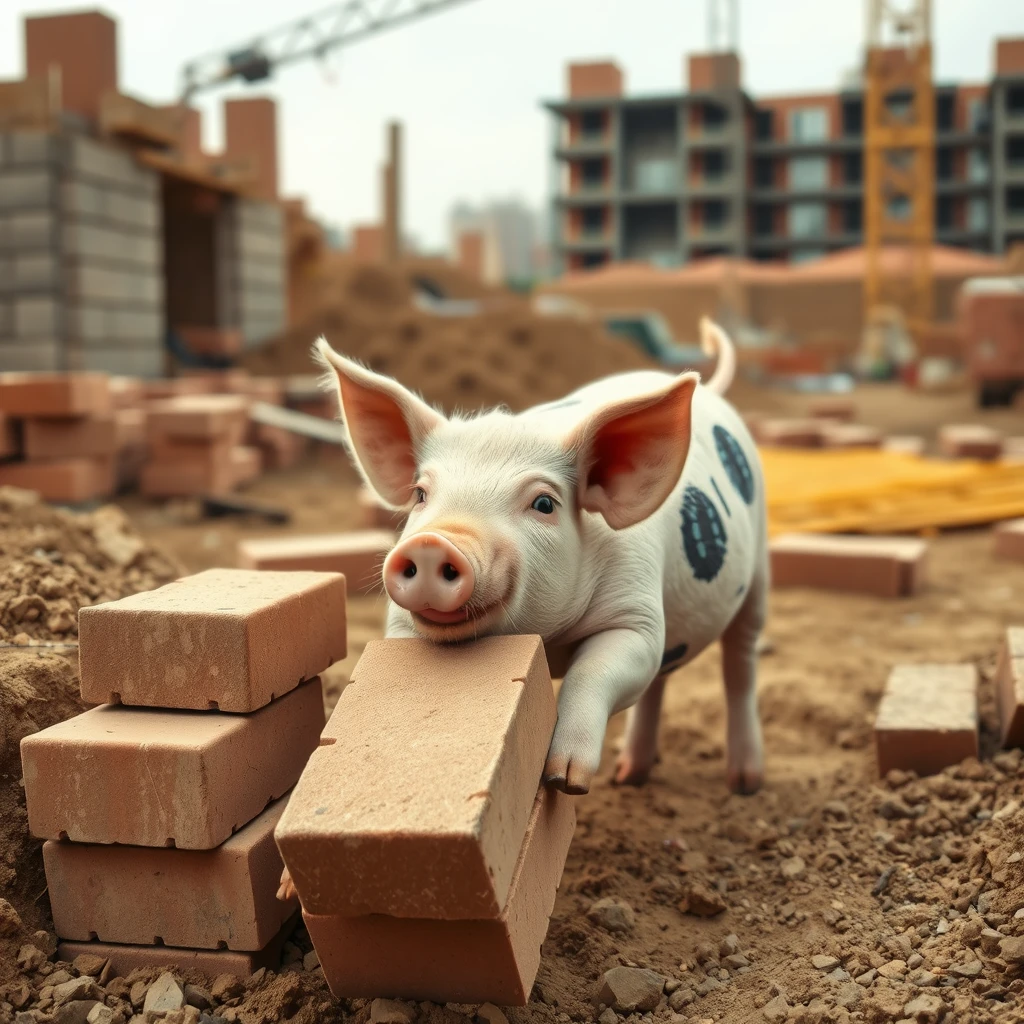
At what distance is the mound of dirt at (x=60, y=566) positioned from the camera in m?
3.21

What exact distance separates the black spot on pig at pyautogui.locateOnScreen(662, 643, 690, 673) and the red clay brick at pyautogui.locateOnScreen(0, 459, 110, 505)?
5908mm

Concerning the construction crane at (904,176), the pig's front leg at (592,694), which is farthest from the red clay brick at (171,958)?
the construction crane at (904,176)

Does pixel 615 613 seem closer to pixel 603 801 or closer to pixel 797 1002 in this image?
pixel 797 1002

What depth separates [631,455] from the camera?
107 inches

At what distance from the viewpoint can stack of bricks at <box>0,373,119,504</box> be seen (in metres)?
7.85

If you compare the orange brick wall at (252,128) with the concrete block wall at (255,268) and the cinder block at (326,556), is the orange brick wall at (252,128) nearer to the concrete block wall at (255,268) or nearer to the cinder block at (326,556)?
the concrete block wall at (255,268)

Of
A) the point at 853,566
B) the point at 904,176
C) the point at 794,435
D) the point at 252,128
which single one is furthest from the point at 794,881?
the point at 904,176

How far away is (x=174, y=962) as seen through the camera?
253 cm

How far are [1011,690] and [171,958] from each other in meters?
2.43

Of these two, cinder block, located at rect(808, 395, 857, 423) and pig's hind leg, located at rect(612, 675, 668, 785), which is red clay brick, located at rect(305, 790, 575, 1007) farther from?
cinder block, located at rect(808, 395, 857, 423)

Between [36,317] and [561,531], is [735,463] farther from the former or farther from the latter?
[36,317]

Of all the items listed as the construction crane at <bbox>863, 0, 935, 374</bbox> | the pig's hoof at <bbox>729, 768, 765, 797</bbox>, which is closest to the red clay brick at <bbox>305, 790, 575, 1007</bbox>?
the pig's hoof at <bbox>729, 768, 765, 797</bbox>

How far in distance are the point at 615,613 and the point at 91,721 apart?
3.89 ft

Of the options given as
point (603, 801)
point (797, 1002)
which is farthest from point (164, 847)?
point (603, 801)
